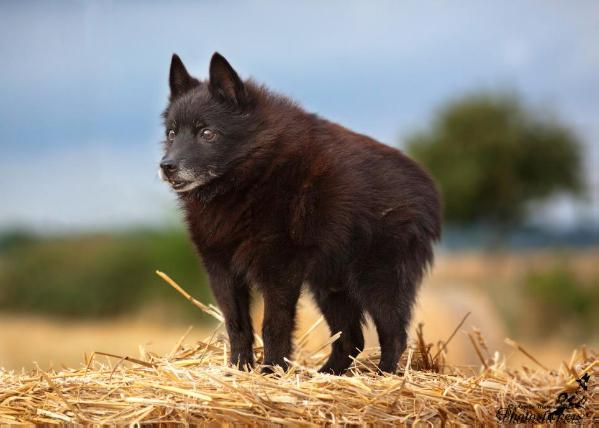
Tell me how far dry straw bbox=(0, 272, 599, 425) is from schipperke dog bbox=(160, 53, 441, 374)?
1.34 ft

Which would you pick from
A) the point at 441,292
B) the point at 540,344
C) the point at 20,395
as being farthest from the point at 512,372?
the point at 540,344

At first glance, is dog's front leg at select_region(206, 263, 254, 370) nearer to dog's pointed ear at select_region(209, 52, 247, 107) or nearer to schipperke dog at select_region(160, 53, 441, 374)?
schipperke dog at select_region(160, 53, 441, 374)

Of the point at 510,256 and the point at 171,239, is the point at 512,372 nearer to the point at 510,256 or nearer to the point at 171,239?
the point at 171,239

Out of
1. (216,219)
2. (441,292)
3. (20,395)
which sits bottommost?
(441,292)

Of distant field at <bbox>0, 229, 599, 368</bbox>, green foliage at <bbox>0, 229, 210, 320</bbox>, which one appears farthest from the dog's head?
green foliage at <bbox>0, 229, 210, 320</bbox>

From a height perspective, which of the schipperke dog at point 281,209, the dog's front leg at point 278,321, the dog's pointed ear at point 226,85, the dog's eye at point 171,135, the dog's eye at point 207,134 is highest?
the dog's pointed ear at point 226,85

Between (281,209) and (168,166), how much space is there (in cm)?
74

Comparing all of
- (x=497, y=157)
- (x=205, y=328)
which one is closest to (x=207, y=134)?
(x=205, y=328)

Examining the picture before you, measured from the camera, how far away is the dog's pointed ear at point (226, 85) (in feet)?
16.6

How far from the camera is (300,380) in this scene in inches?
186

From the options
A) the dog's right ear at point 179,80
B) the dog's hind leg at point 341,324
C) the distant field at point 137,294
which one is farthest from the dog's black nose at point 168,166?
the distant field at point 137,294

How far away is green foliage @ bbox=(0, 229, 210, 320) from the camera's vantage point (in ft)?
53.2

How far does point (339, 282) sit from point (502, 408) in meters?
1.34

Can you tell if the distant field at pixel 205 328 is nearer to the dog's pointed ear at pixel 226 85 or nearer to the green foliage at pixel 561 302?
the green foliage at pixel 561 302
